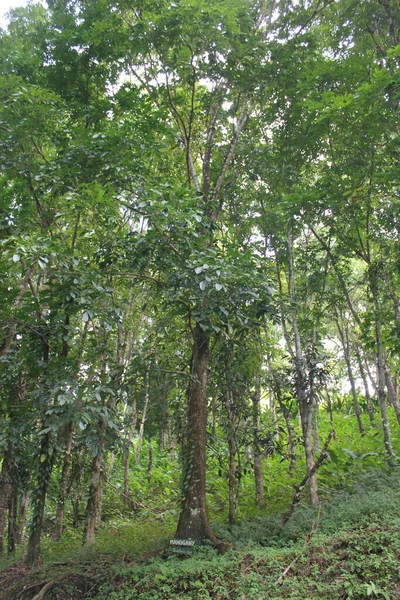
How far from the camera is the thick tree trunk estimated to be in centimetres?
571

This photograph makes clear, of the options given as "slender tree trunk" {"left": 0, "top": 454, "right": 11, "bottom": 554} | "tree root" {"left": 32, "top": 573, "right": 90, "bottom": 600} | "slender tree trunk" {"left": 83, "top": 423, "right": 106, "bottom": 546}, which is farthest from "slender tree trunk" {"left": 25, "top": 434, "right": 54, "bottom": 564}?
Answer: "slender tree trunk" {"left": 0, "top": 454, "right": 11, "bottom": 554}

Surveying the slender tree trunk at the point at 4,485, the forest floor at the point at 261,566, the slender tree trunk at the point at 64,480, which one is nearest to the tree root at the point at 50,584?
the forest floor at the point at 261,566

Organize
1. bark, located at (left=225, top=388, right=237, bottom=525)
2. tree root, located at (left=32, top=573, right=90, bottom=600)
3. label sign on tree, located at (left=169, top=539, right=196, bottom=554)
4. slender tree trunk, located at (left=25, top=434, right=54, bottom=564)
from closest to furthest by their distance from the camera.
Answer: tree root, located at (left=32, top=573, right=90, bottom=600) → label sign on tree, located at (left=169, top=539, right=196, bottom=554) → slender tree trunk, located at (left=25, top=434, right=54, bottom=564) → bark, located at (left=225, top=388, right=237, bottom=525)

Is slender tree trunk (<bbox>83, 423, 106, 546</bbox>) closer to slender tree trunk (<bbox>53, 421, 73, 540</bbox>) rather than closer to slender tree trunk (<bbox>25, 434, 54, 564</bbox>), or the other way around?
slender tree trunk (<bbox>53, 421, 73, 540</bbox>)

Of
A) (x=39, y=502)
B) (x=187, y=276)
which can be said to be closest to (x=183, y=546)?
(x=39, y=502)

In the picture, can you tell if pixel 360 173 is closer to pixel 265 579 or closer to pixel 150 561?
pixel 265 579

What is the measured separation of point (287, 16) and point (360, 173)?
329 centimetres

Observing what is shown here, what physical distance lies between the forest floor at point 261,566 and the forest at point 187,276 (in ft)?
0.09

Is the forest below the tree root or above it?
above

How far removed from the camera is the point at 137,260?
5.53 meters

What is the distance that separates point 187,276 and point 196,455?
2676 mm

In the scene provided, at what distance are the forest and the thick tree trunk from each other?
1.0 inches

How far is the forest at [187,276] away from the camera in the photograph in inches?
196

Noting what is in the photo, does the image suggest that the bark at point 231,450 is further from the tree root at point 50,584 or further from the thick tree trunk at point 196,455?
the tree root at point 50,584
